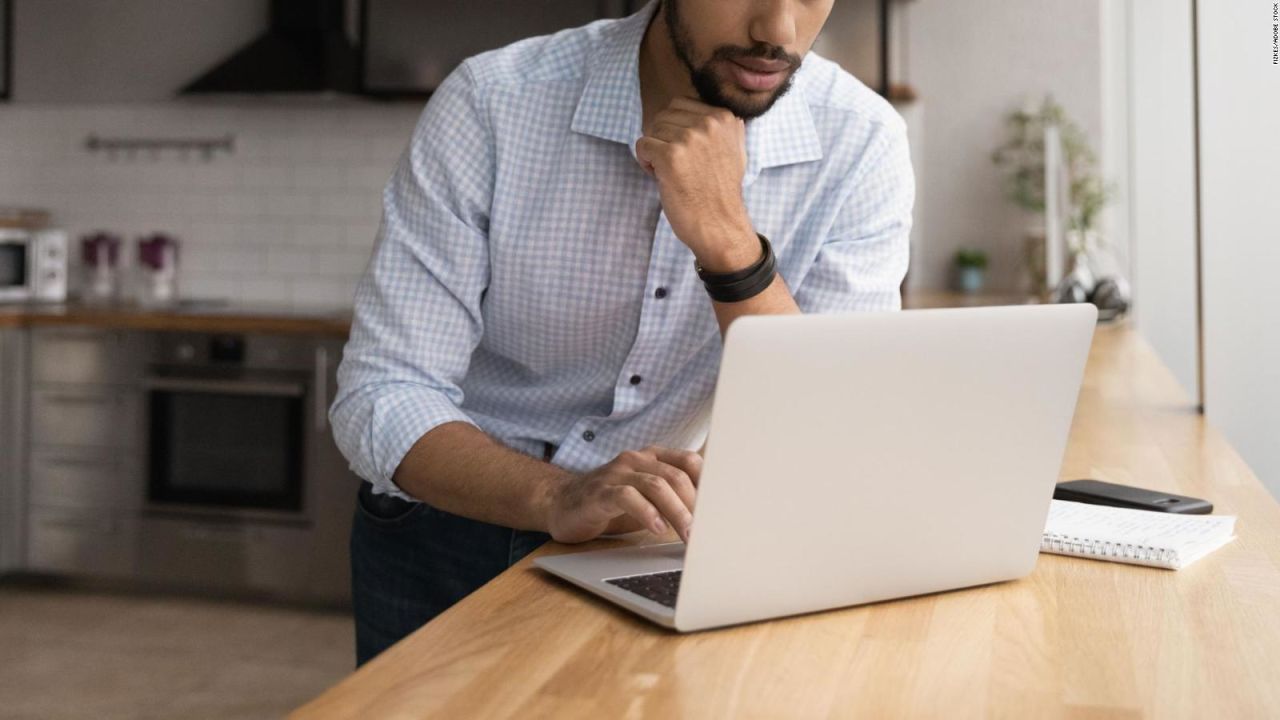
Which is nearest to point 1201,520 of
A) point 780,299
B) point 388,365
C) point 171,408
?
point 780,299

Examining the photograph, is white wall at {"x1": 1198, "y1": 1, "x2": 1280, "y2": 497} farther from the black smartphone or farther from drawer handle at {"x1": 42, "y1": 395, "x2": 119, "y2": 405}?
drawer handle at {"x1": 42, "y1": 395, "x2": 119, "y2": 405}

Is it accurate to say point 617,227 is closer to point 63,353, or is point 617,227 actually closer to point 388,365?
point 388,365

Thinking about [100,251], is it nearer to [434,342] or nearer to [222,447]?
[222,447]

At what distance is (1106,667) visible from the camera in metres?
0.88

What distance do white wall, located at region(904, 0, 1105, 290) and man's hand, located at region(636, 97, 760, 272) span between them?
13.1 ft

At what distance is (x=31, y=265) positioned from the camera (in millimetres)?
4660

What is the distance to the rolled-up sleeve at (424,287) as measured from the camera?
142 cm

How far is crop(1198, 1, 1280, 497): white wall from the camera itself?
2.09 metres

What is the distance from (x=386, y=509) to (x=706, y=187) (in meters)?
0.59

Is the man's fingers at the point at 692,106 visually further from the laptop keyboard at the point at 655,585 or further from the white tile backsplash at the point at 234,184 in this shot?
the white tile backsplash at the point at 234,184

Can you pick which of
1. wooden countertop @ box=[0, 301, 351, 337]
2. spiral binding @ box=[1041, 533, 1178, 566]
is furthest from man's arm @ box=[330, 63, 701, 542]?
wooden countertop @ box=[0, 301, 351, 337]

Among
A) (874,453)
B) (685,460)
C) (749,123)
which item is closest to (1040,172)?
(749,123)

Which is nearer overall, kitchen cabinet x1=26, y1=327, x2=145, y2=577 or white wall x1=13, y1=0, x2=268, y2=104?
kitchen cabinet x1=26, y1=327, x2=145, y2=577

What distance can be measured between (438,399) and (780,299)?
38 cm
